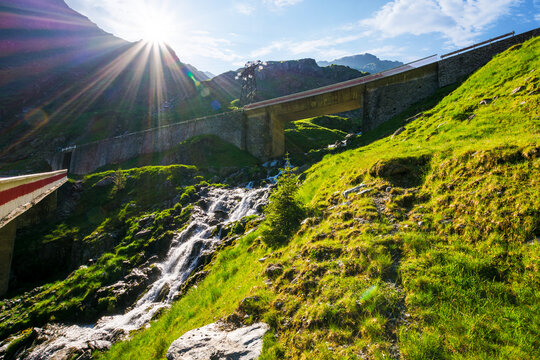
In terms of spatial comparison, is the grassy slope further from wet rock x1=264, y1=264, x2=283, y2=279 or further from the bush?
the bush

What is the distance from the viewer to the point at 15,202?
17.8 meters

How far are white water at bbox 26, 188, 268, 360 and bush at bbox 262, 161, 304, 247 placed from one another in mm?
8680

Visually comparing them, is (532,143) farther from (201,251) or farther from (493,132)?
(201,251)

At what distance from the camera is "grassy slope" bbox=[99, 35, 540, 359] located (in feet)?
13.0

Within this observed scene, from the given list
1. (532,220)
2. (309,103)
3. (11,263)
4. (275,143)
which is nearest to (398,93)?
(309,103)

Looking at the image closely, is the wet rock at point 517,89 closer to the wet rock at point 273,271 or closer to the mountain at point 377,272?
the mountain at point 377,272

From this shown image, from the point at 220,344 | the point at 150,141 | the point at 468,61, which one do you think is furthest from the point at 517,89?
the point at 150,141

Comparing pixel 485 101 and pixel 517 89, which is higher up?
pixel 517 89

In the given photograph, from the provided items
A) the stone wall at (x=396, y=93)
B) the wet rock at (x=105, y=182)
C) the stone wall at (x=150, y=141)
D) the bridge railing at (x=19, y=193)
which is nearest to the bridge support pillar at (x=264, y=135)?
the stone wall at (x=150, y=141)

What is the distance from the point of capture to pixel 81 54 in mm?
166500

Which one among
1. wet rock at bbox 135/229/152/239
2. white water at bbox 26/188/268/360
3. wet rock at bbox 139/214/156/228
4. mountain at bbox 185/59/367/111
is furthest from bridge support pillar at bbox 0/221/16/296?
mountain at bbox 185/59/367/111

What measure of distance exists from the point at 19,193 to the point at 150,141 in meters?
39.9

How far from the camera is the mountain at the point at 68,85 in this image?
3585 inches

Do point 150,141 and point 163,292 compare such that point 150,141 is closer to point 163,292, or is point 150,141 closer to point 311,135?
point 311,135
